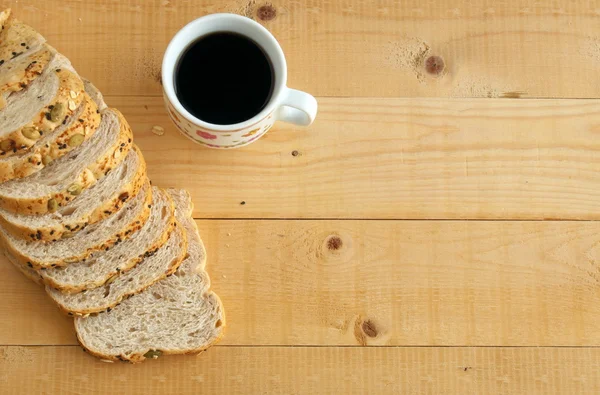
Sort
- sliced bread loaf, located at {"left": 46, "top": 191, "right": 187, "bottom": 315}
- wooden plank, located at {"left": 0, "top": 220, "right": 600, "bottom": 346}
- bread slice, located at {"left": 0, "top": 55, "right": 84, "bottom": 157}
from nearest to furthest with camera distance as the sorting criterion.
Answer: bread slice, located at {"left": 0, "top": 55, "right": 84, "bottom": 157}, sliced bread loaf, located at {"left": 46, "top": 191, "right": 187, "bottom": 315}, wooden plank, located at {"left": 0, "top": 220, "right": 600, "bottom": 346}

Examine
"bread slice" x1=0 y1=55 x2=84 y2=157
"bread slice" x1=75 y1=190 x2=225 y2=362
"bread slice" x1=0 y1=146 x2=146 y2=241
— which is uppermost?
"bread slice" x1=0 y1=55 x2=84 y2=157

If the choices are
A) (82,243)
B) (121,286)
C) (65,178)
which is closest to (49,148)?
(65,178)

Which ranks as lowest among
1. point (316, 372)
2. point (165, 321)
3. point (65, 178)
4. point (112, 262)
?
point (316, 372)

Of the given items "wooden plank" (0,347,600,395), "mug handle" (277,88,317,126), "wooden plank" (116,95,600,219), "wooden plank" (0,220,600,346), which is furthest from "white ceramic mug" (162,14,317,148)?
"wooden plank" (0,347,600,395)

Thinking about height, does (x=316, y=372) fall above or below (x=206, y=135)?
below

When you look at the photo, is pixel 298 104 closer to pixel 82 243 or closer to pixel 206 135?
pixel 206 135

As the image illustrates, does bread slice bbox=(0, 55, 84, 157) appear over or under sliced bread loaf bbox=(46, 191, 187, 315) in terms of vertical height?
over

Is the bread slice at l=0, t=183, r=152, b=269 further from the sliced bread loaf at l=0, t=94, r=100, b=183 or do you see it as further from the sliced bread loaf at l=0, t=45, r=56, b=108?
the sliced bread loaf at l=0, t=45, r=56, b=108

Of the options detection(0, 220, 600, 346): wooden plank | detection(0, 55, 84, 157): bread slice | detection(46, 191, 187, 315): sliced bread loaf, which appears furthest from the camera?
detection(0, 220, 600, 346): wooden plank
